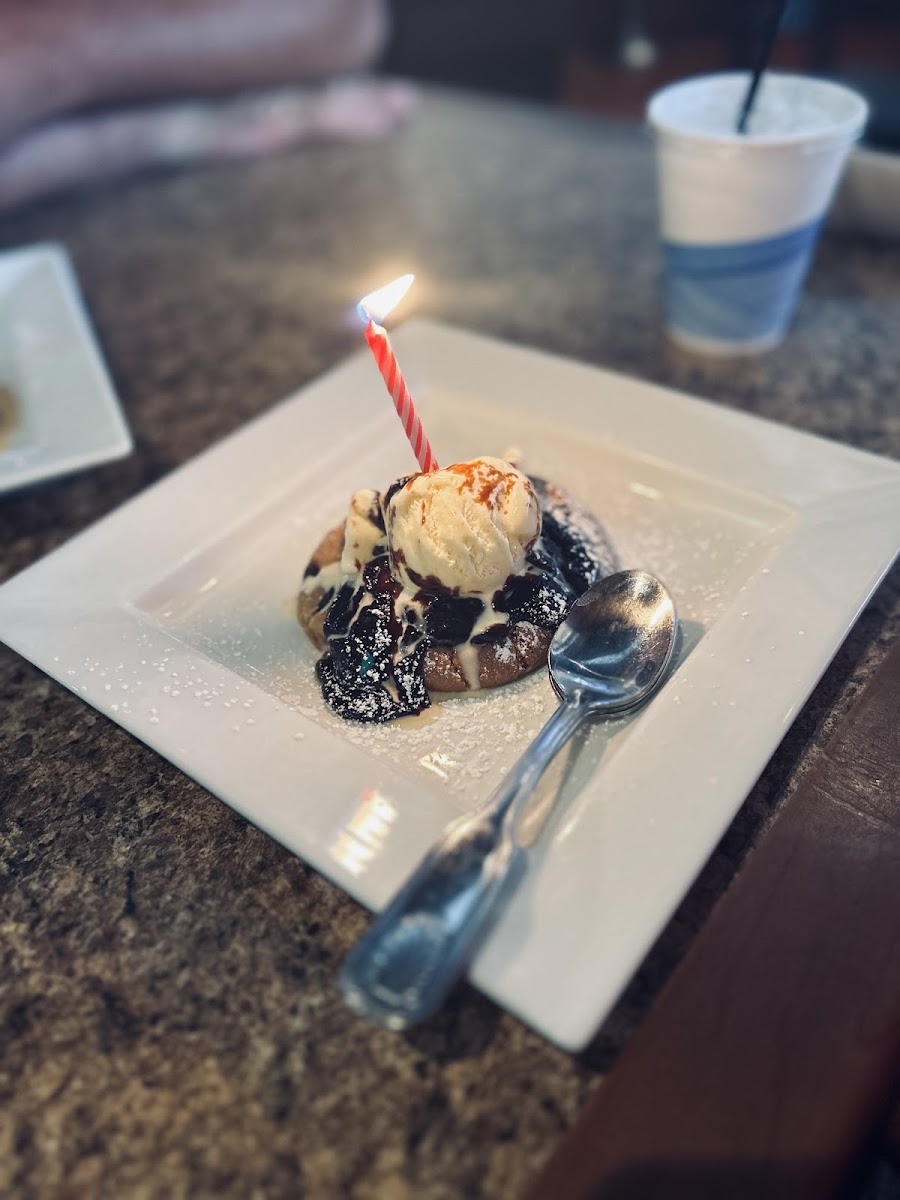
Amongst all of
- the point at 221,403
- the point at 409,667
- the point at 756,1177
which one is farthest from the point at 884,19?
the point at 756,1177

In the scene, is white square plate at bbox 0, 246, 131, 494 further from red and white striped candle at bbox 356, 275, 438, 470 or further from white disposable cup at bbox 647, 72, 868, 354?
white disposable cup at bbox 647, 72, 868, 354

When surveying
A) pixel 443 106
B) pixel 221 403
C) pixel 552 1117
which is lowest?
pixel 552 1117

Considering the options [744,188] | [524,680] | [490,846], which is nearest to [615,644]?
[524,680]

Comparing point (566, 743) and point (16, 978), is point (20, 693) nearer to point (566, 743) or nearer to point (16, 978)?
point (16, 978)

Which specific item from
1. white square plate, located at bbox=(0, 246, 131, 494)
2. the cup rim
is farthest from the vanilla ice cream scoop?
the cup rim

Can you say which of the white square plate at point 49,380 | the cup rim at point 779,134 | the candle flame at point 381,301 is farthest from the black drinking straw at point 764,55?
the white square plate at point 49,380

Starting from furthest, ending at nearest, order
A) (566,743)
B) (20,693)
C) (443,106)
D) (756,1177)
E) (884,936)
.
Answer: (443,106), (20,693), (566,743), (884,936), (756,1177)
